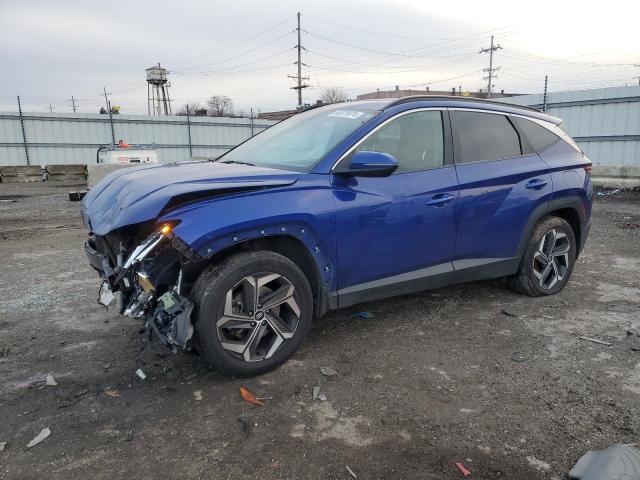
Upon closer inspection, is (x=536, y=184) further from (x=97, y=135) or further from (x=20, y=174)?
(x=97, y=135)

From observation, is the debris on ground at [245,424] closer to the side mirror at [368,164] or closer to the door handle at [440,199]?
the side mirror at [368,164]

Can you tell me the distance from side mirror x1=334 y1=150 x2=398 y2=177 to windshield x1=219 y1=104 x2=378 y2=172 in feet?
0.82

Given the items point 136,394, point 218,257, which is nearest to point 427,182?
point 218,257

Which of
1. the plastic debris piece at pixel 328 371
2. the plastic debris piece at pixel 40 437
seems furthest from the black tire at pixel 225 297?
the plastic debris piece at pixel 40 437

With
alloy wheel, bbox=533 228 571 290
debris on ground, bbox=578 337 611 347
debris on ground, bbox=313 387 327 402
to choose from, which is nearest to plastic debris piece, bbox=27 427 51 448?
debris on ground, bbox=313 387 327 402

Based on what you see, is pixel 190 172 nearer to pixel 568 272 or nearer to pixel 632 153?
pixel 568 272

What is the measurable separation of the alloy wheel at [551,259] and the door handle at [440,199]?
136 centimetres

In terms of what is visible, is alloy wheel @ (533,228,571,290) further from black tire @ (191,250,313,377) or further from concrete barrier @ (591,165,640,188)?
concrete barrier @ (591,165,640,188)

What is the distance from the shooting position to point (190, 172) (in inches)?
136

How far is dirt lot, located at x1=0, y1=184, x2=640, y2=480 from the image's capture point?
244cm

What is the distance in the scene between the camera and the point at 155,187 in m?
3.04

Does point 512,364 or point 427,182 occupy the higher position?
point 427,182

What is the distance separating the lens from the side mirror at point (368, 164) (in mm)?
3307

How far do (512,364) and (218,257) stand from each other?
2.19 m
